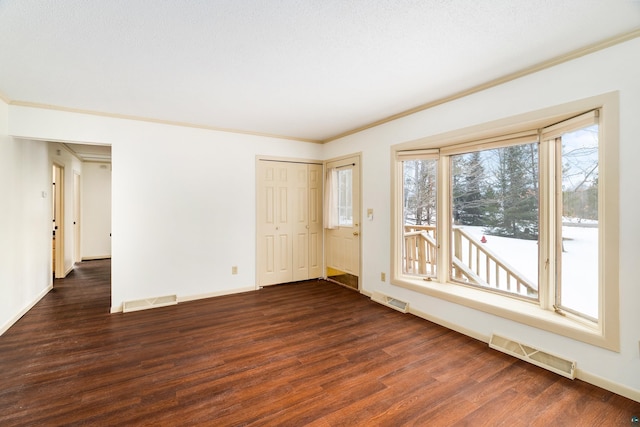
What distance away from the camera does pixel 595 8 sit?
1.76 metres

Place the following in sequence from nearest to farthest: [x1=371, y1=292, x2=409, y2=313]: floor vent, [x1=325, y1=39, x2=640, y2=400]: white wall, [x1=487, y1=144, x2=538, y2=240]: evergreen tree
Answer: [x1=325, y1=39, x2=640, y2=400]: white wall
[x1=487, y1=144, x2=538, y2=240]: evergreen tree
[x1=371, y1=292, x2=409, y2=313]: floor vent

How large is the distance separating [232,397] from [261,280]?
9.16ft

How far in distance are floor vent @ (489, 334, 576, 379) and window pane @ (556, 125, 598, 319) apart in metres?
0.44

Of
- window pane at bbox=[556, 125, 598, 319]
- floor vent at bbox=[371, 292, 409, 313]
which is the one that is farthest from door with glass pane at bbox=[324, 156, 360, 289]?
window pane at bbox=[556, 125, 598, 319]

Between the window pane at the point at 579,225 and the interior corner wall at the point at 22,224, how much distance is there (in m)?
5.48

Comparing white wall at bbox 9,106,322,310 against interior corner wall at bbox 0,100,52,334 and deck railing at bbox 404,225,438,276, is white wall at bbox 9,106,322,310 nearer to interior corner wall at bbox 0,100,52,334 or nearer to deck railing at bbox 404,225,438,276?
interior corner wall at bbox 0,100,52,334

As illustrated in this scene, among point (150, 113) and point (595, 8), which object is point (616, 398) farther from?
point (150, 113)

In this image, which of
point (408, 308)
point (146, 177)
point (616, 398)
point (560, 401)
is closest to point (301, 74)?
point (146, 177)

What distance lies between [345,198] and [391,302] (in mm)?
1854

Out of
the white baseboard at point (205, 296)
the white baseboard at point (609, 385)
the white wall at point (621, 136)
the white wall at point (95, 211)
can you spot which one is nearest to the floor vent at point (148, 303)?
the white baseboard at point (205, 296)

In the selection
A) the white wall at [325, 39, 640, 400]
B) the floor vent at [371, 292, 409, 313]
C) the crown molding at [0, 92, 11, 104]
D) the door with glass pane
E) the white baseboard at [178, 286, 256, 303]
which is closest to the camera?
the white wall at [325, 39, 640, 400]

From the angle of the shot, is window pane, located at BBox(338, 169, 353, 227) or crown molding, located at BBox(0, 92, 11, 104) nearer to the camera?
crown molding, located at BBox(0, 92, 11, 104)

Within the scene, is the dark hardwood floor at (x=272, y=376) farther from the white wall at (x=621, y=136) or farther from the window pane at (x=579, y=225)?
the window pane at (x=579, y=225)

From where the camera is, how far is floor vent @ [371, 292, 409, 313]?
3.72 m
